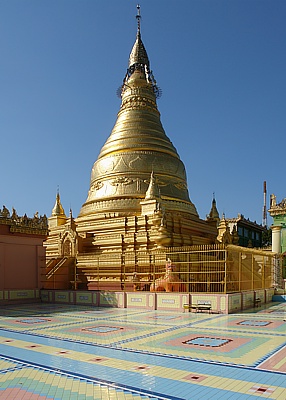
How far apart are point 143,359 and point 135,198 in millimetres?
20828

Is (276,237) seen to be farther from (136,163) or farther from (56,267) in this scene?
(56,267)

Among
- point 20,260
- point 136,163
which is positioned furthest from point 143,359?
point 136,163

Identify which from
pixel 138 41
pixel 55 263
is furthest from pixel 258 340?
pixel 138 41

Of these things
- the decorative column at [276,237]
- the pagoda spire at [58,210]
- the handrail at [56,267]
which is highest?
the pagoda spire at [58,210]

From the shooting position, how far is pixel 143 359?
280 inches

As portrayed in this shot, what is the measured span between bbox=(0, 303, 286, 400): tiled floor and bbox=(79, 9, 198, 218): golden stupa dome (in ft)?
53.1

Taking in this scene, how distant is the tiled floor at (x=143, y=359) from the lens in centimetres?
541

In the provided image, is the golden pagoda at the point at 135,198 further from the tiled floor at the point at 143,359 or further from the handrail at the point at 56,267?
the tiled floor at the point at 143,359

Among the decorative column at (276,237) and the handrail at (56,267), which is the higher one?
the decorative column at (276,237)

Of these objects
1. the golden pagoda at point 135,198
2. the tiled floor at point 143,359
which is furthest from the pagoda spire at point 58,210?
the tiled floor at point 143,359

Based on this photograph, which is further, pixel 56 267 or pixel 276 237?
pixel 276 237

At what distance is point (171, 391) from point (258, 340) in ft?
13.6

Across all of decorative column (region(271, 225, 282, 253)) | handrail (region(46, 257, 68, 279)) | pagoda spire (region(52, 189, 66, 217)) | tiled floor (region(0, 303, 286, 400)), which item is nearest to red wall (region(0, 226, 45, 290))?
handrail (region(46, 257, 68, 279))

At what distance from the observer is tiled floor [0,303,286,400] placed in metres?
5.41
